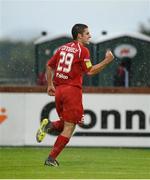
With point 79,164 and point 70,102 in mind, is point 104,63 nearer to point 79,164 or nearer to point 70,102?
point 70,102

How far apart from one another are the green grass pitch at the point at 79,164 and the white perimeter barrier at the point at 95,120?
1.28 feet

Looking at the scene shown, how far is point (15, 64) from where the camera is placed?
22625 mm

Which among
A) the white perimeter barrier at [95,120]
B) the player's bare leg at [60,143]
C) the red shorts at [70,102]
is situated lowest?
the white perimeter barrier at [95,120]

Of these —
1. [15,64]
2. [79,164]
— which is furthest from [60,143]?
[15,64]

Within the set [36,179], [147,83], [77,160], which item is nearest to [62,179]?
[36,179]

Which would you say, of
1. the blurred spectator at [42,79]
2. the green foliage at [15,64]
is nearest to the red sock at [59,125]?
the blurred spectator at [42,79]

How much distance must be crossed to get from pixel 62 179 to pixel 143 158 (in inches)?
166

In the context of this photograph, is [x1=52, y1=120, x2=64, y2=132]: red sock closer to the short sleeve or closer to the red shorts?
the red shorts

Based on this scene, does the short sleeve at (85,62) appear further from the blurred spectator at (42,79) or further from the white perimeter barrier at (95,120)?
the blurred spectator at (42,79)

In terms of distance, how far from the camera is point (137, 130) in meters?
19.7

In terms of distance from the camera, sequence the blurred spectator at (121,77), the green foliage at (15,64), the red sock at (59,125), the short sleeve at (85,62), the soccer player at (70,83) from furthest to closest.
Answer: the green foliage at (15,64) → the blurred spectator at (121,77) → the red sock at (59,125) → the soccer player at (70,83) → the short sleeve at (85,62)

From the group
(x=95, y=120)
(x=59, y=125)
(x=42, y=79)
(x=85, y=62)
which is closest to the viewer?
(x=85, y=62)

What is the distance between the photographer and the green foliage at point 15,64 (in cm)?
2225

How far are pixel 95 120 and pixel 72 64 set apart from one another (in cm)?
514
